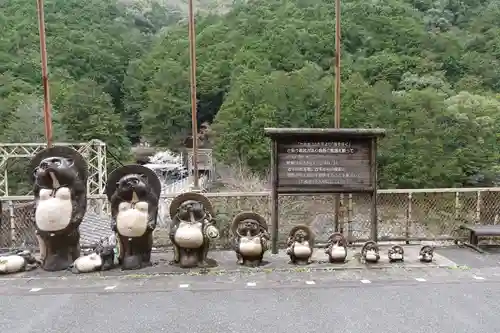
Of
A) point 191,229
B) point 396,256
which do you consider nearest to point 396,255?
Result: point 396,256

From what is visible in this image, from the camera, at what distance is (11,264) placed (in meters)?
6.21

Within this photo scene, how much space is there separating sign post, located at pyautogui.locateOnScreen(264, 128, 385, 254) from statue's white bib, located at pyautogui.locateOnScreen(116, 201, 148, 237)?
6.37 feet

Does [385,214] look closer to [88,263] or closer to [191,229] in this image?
[191,229]

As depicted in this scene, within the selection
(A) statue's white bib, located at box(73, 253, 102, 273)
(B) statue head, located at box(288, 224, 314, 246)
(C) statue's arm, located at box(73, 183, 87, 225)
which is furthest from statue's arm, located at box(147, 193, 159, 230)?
(B) statue head, located at box(288, 224, 314, 246)

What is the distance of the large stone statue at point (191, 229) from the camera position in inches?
244

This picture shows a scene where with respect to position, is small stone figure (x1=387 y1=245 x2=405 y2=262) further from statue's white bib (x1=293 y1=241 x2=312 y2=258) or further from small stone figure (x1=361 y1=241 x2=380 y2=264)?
statue's white bib (x1=293 y1=241 x2=312 y2=258)

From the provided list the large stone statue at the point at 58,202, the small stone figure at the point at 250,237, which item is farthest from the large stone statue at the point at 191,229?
the large stone statue at the point at 58,202

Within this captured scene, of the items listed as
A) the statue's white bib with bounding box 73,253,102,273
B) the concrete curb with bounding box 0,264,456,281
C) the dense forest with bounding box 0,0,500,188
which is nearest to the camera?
the concrete curb with bounding box 0,264,456,281

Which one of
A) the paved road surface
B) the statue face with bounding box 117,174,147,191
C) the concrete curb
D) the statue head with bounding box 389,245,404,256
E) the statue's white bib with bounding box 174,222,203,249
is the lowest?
the paved road surface

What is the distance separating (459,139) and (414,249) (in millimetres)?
20295

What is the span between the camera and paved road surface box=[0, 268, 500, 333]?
4.61 metres

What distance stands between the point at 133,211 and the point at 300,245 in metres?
2.36

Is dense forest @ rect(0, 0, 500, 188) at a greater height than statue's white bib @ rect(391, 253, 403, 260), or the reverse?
dense forest @ rect(0, 0, 500, 188)

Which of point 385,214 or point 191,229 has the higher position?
point 191,229
